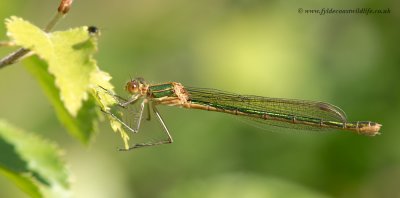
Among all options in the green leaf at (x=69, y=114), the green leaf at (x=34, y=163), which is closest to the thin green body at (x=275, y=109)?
the green leaf at (x=34, y=163)

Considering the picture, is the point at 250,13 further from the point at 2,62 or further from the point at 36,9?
the point at 2,62

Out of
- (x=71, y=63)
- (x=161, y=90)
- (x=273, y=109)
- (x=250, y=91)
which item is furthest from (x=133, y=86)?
(x=71, y=63)

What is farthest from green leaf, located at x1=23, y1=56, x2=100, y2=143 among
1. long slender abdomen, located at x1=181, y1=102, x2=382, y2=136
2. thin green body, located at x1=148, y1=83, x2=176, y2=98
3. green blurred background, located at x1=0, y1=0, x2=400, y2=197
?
green blurred background, located at x1=0, y1=0, x2=400, y2=197

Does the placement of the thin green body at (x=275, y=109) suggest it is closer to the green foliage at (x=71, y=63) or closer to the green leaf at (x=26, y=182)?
the green leaf at (x=26, y=182)

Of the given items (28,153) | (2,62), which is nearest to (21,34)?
(2,62)

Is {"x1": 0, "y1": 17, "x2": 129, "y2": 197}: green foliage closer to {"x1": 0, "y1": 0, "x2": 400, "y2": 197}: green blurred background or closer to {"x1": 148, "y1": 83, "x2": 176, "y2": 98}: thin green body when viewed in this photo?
{"x1": 148, "y1": 83, "x2": 176, "y2": 98}: thin green body
